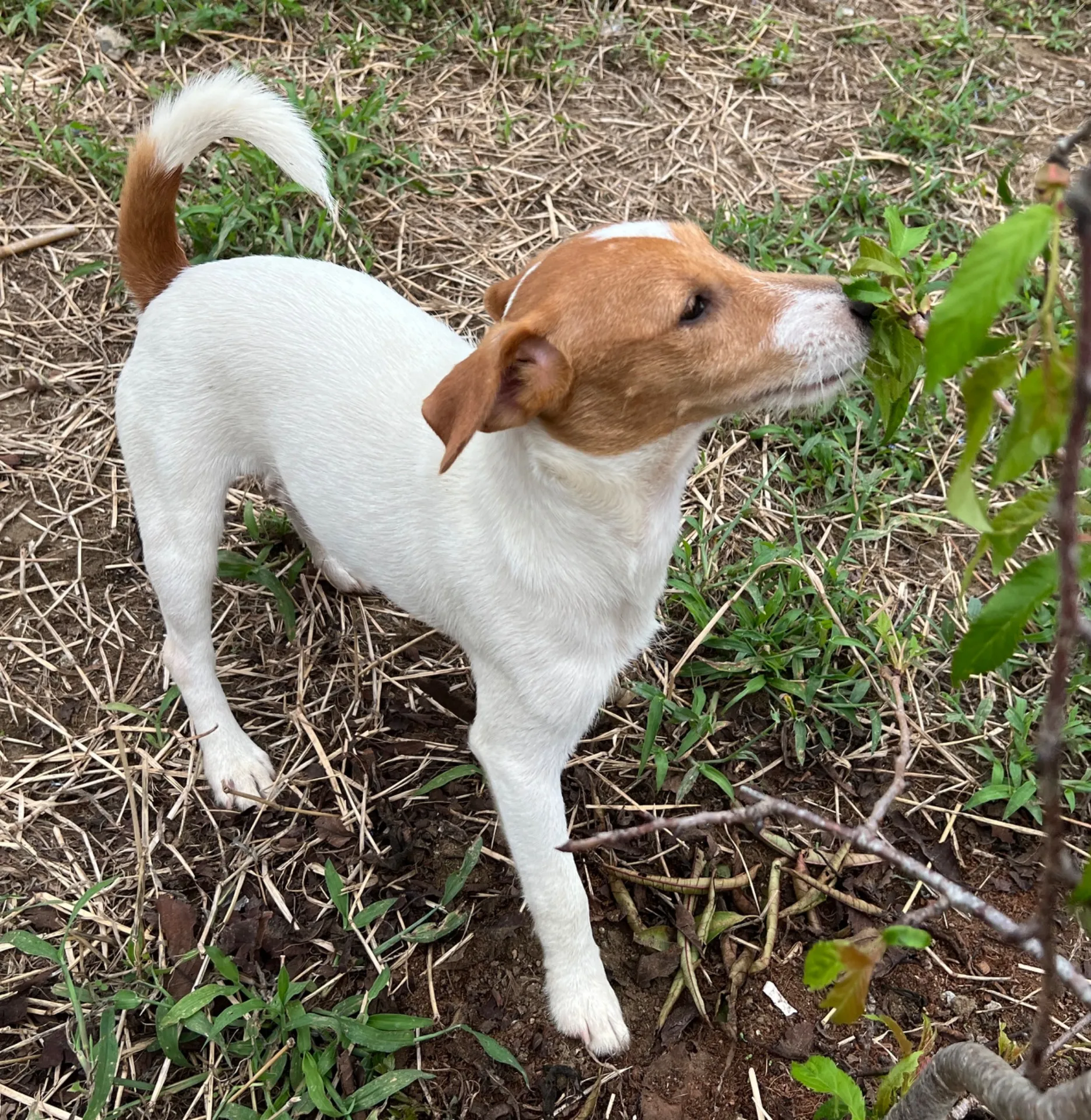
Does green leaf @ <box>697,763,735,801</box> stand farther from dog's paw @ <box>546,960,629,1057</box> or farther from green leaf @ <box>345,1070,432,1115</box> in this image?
green leaf @ <box>345,1070,432,1115</box>

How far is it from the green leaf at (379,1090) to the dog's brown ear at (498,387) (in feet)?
4.87

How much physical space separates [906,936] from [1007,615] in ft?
1.25

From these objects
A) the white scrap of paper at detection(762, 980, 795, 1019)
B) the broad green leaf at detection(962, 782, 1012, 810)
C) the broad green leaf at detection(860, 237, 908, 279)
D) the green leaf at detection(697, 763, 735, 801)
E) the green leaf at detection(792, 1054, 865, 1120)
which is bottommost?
the white scrap of paper at detection(762, 980, 795, 1019)

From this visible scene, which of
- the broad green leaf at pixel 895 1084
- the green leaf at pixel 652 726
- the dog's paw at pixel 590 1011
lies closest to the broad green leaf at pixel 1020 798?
the broad green leaf at pixel 895 1084

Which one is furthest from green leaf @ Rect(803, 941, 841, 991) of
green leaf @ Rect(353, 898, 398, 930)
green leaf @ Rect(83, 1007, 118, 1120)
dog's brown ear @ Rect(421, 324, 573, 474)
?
green leaf @ Rect(83, 1007, 118, 1120)

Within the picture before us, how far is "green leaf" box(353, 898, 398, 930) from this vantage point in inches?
100

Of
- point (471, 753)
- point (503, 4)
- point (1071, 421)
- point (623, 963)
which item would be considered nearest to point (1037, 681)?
point (623, 963)

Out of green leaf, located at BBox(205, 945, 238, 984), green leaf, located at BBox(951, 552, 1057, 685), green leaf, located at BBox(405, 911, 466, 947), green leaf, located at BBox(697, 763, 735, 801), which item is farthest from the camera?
green leaf, located at BBox(697, 763, 735, 801)

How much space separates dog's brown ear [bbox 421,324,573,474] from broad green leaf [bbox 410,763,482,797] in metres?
1.25

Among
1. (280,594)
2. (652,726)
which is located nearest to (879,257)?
(652,726)

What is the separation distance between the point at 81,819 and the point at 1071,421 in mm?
2908

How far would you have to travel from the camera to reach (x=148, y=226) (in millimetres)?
2693

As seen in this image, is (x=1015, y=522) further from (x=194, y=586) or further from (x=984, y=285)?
(x=194, y=586)

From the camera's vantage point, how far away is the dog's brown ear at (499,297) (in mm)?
2357
